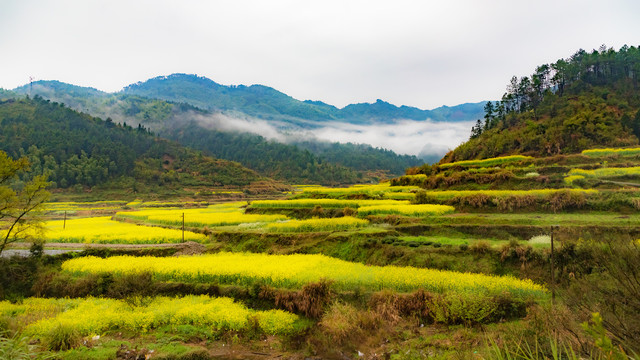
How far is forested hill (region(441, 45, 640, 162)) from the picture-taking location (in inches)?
1534

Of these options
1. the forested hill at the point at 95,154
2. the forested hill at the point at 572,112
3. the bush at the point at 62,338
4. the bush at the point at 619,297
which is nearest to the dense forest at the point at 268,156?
the forested hill at the point at 95,154

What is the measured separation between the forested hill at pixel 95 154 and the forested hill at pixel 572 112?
60.0 meters

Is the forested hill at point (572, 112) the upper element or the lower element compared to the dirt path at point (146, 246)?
upper

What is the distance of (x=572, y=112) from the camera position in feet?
148

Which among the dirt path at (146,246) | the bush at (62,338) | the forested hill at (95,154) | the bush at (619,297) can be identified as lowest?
the bush at (62,338)

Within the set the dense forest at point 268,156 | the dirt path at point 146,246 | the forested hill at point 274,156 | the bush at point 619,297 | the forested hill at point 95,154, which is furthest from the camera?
the forested hill at point 274,156

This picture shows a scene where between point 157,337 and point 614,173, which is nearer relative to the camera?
point 157,337

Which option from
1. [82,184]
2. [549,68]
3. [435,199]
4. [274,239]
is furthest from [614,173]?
[82,184]

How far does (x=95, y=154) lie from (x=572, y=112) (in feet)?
331

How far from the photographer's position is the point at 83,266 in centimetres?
1560

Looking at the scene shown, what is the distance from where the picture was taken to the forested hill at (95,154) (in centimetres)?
7562

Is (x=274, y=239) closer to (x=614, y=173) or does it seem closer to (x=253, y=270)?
(x=253, y=270)

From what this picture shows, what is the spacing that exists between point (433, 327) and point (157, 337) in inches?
334

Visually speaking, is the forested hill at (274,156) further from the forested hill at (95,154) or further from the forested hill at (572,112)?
the forested hill at (572,112)
